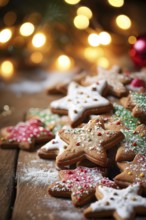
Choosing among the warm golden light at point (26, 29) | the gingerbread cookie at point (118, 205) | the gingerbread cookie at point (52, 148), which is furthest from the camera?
the warm golden light at point (26, 29)

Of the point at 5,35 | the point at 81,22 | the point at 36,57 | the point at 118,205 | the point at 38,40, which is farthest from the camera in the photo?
the point at 36,57

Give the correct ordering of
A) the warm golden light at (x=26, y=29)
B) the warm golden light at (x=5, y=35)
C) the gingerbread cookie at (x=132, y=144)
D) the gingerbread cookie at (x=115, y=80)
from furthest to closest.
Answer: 1. the warm golden light at (x=26, y=29)
2. the warm golden light at (x=5, y=35)
3. the gingerbread cookie at (x=115, y=80)
4. the gingerbread cookie at (x=132, y=144)

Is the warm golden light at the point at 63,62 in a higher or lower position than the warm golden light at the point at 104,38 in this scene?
lower

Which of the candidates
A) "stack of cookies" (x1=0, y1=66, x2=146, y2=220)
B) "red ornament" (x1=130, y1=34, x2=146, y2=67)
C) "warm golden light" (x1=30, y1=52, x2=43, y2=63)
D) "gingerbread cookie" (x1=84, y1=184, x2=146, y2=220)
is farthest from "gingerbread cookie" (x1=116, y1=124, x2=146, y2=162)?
"warm golden light" (x1=30, y1=52, x2=43, y2=63)

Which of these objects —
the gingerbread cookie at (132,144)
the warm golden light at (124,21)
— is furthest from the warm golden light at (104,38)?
the gingerbread cookie at (132,144)

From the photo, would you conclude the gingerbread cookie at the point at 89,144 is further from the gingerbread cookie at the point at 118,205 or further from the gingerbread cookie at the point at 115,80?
the gingerbread cookie at the point at 115,80

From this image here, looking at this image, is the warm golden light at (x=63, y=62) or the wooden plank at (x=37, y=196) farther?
the warm golden light at (x=63, y=62)

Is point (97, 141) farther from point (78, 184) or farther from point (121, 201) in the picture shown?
point (121, 201)

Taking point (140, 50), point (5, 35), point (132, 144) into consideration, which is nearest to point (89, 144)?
point (132, 144)
